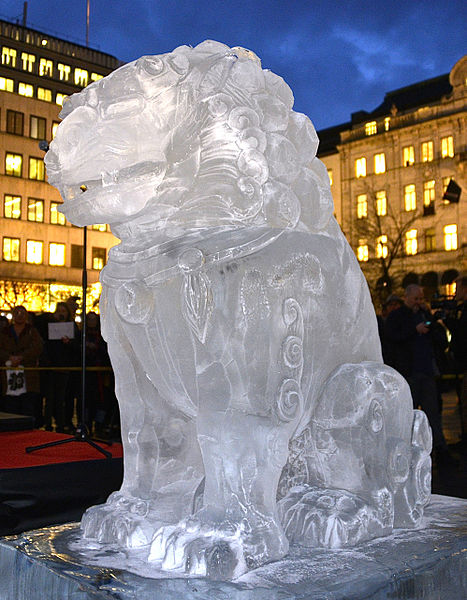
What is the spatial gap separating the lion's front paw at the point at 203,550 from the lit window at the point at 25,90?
3509 centimetres

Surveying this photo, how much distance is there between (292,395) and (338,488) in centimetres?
37

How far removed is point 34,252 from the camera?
33469 millimetres

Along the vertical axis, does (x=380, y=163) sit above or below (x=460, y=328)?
above

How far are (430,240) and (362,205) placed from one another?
492 cm

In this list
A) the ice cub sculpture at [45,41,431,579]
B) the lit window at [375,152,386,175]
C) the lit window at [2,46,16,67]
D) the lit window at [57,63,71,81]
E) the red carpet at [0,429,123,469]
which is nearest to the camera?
the ice cub sculpture at [45,41,431,579]

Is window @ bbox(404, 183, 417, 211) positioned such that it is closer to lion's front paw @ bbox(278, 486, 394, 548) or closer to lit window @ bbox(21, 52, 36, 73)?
lit window @ bbox(21, 52, 36, 73)

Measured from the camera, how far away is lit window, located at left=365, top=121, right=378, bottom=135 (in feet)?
130

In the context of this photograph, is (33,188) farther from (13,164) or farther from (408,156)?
(408,156)

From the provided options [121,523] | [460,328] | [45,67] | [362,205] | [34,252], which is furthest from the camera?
[362,205]

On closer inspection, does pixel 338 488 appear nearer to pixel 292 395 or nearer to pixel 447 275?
pixel 292 395

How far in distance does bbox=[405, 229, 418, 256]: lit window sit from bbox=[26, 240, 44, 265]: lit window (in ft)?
62.7

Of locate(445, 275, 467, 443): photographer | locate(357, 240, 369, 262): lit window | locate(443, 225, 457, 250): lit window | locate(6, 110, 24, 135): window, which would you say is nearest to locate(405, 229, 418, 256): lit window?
locate(443, 225, 457, 250): lit window

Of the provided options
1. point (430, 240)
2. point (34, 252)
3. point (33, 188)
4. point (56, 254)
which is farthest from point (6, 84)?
point (430, 240)

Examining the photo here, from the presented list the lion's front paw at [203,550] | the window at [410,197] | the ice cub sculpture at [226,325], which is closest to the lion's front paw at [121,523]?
the ice cub sculpture at [226,325]
